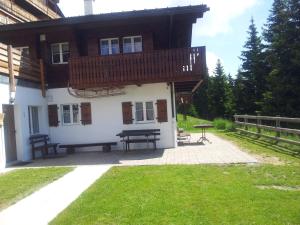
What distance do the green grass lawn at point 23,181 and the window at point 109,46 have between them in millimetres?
7023

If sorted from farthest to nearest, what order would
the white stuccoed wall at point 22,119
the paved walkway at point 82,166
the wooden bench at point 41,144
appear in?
the wooden bench at point 41,144
the white stuccoed wall at point 22,119
the paved walkway at point 82,166

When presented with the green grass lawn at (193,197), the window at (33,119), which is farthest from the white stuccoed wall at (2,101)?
the green grass lawn at (193,197)

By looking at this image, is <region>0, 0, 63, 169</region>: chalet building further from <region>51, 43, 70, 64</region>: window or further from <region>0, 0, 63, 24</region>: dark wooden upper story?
<region>51, 43, 70, 64</region>: window

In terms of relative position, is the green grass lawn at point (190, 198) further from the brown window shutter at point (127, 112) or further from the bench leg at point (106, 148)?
the brown window shutter at point (127, 112)

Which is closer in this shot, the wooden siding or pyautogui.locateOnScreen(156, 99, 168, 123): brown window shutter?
the wooden siding

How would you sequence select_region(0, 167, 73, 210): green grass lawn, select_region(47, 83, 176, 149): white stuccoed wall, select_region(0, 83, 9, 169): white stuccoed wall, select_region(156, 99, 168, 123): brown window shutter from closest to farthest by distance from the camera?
select_region(0, 167, 73, 210): green grass lawn → select_region(0, 83, 9, 169): white stuccoed wall → select_region(156, 99, 168, 123): brown window shutter → select_region(47, 83, 176, 149): white stuccoed wall

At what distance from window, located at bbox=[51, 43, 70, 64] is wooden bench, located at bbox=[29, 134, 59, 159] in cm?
376

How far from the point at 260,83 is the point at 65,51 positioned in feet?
83.2

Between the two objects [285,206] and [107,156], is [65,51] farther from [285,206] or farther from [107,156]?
[285,206]

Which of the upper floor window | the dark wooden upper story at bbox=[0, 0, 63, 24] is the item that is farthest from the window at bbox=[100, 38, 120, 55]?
the dark wooden upper story at bbox=[0, 0, 63, 24]

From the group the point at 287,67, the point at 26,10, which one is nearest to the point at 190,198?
the point at 26,10

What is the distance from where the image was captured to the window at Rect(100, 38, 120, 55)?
1685 centimetres

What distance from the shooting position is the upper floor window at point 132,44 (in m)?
16.8

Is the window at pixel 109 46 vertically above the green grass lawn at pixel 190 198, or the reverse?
the window at pixel 109 46
